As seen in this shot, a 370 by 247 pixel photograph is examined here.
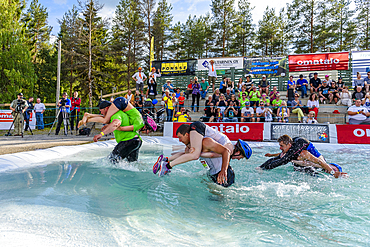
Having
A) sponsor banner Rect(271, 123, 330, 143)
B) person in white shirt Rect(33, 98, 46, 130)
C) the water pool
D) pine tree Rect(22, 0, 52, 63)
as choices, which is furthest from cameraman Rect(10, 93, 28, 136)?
pine tree Rect(22, 0, 52, 63)

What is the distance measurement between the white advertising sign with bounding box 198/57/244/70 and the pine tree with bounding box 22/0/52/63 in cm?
2426

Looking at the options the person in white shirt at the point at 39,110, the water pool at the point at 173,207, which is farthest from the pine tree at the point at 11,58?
the water pool at the point at 173,207

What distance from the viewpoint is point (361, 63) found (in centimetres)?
1508

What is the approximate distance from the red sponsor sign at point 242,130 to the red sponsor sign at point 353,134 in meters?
2.88

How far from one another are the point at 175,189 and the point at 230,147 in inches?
43.8

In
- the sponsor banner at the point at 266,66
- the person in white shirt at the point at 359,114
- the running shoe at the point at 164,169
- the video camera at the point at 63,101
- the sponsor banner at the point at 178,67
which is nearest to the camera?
the running shoe at the point at 164,169

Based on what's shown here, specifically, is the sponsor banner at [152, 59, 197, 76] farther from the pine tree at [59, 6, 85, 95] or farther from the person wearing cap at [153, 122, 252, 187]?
the person wearing cap at [153, 122, 252, 187]

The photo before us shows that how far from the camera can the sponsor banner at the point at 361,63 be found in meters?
15.0

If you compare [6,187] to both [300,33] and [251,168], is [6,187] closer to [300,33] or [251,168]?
[251,168]

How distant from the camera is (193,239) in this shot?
7.75ft

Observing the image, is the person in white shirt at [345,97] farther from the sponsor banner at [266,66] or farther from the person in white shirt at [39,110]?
the person in white shirt at [39,110]

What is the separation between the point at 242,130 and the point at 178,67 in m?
9.44

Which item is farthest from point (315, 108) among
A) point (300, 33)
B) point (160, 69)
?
point (300, 33)

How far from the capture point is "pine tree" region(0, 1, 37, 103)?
73.8 ft
